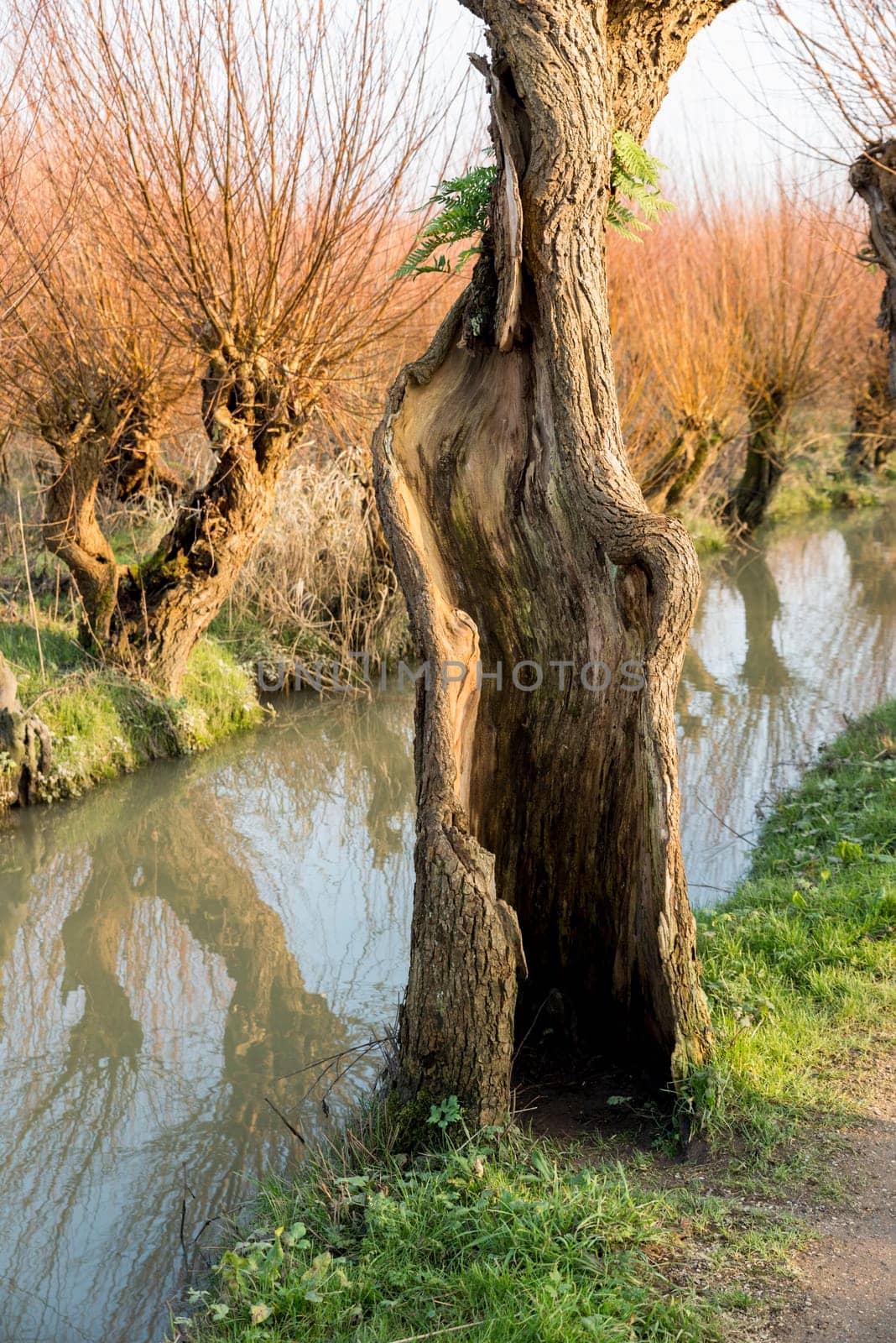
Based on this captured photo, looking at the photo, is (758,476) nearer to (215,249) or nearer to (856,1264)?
(215,249)

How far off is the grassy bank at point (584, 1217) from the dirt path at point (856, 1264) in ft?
0.22

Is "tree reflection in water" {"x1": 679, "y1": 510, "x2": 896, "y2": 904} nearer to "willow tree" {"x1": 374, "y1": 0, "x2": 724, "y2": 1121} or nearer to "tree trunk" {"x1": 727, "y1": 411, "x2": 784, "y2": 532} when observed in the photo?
"tree trunk" {"x1": 727, "y1": 411, "x2": 784, "y2": 532}

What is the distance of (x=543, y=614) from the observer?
415 cm

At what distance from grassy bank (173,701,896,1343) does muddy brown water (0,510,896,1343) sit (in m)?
0.60

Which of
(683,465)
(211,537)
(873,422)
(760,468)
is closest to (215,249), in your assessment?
(211,537)

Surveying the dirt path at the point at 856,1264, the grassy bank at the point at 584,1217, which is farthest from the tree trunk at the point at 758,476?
the dirt path at the point at 856,1264

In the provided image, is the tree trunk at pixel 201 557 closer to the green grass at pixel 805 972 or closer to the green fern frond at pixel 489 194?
the green fern frond at pixel 489 194

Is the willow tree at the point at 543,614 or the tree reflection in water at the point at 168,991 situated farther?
the tree reflection in water at the point at 168,991

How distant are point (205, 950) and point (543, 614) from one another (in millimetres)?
2819

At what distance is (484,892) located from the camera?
326cm

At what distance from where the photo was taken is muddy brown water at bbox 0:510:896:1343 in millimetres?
3674

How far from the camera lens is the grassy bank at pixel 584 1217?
259 centimetres

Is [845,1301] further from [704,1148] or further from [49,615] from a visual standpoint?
[49,615]

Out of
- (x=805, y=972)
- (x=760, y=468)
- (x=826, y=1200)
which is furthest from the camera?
(x=760, y=468)
